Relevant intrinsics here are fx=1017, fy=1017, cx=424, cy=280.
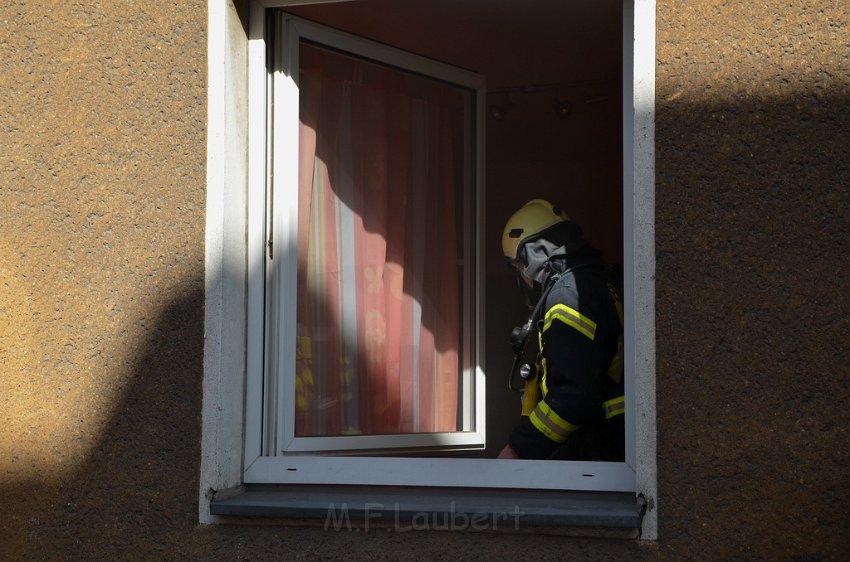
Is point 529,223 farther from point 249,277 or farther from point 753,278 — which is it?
point 753,278

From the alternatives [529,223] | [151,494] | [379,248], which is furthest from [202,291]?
[529,223]

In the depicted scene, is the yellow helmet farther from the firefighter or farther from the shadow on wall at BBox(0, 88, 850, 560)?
the shadow on wall at BBox(0, 88, 850, 560)

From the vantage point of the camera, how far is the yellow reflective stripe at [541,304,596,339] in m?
3.64

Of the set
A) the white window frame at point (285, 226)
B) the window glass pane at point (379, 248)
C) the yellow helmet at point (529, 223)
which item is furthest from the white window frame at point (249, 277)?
the yellow helmet at point (529, 223)

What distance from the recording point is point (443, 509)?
321 centimetres

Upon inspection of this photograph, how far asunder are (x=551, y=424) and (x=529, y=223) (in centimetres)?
101

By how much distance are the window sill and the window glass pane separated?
0.47 meters

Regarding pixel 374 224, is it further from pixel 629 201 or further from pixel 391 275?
pixel 629 201

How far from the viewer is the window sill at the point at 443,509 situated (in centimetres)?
307

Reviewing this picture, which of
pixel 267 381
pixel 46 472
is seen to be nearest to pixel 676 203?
pixel 267 381

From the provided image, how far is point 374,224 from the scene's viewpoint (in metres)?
4.35

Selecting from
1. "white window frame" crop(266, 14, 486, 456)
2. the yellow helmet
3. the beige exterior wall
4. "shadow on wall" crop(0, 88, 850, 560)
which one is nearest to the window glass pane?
"white window frame" crop(266, 14, 486, 456)

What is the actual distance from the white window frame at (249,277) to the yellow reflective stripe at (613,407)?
417 millimetres

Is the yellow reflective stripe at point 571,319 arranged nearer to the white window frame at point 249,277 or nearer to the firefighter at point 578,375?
the firefighter at point 578,375
